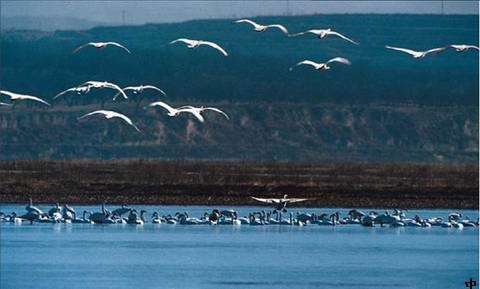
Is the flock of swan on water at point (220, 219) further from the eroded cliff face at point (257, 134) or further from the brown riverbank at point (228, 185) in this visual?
the eroded cliff face at point (257, 134)

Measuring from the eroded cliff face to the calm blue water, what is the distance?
5140cm

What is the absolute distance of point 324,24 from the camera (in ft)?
523

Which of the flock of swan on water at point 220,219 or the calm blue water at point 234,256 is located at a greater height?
the flock of swan on water at point 220,219

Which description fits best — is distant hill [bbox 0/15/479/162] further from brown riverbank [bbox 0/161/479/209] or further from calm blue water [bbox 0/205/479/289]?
calm blue water [bbox 0/205/479/289]

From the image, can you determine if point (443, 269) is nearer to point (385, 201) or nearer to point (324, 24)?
point (385, 201)

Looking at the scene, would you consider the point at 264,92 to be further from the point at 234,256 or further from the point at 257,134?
the point at 234,256

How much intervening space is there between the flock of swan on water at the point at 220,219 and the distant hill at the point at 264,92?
4815 centimetres

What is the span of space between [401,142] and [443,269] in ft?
242

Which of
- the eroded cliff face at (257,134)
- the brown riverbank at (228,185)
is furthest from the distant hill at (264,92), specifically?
the brown riverbank at (228,185)

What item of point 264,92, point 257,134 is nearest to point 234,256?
point 257,134

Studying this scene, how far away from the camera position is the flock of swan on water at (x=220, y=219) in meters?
45.4

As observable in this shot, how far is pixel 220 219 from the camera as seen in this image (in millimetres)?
45844

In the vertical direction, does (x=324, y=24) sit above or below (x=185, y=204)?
above

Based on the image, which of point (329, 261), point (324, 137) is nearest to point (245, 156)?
point (324, 137)
